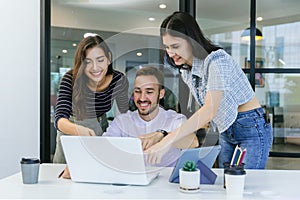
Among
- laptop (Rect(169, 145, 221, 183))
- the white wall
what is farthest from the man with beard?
the white wall

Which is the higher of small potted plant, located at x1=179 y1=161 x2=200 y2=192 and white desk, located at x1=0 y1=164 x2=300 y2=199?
small potted plant, located at x1=179 y1=161 x2=200 y2=192

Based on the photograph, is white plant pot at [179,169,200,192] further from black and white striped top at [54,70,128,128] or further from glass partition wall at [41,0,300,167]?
glass partition wall at [41,0,300,167]

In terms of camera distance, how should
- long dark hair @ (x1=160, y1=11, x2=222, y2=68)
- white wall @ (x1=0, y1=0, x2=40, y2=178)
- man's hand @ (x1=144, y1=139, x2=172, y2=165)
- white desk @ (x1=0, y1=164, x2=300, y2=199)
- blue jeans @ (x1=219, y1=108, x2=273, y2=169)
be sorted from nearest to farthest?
1. white desk @ (x1=0, y1=164, x2=300, y2=199)
2. man's hand @ (x1=144, y1=139, x2=172, y2=165)
3. long dark hair @ (x1=160, y1=11, x2=222, y2=68)
4. blue jeans @ (x1=219, y1=108, x2=273, y2=169)
5. white wall @ (x1=0, y1=0, x2=40, y2=178)

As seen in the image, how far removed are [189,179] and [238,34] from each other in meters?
3.12

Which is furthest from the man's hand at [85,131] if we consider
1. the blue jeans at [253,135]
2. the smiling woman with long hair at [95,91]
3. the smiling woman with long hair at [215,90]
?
the blue jeans at [253,135]

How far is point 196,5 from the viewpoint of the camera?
296 cm

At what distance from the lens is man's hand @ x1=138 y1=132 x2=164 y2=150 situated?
1.28m

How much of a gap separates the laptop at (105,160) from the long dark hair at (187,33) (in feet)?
1.83

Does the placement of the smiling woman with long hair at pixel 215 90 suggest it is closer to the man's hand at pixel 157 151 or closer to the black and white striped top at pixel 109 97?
the man's hand at pixel 157 151

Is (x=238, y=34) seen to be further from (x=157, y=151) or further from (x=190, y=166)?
(x=190, y=166)

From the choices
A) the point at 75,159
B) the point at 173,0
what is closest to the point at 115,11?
the point at 173,0

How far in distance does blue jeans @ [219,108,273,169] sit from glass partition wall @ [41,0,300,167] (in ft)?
1.23

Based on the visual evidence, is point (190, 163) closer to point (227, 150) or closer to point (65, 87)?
point (227, 150)

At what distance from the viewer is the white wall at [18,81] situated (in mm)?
2678
